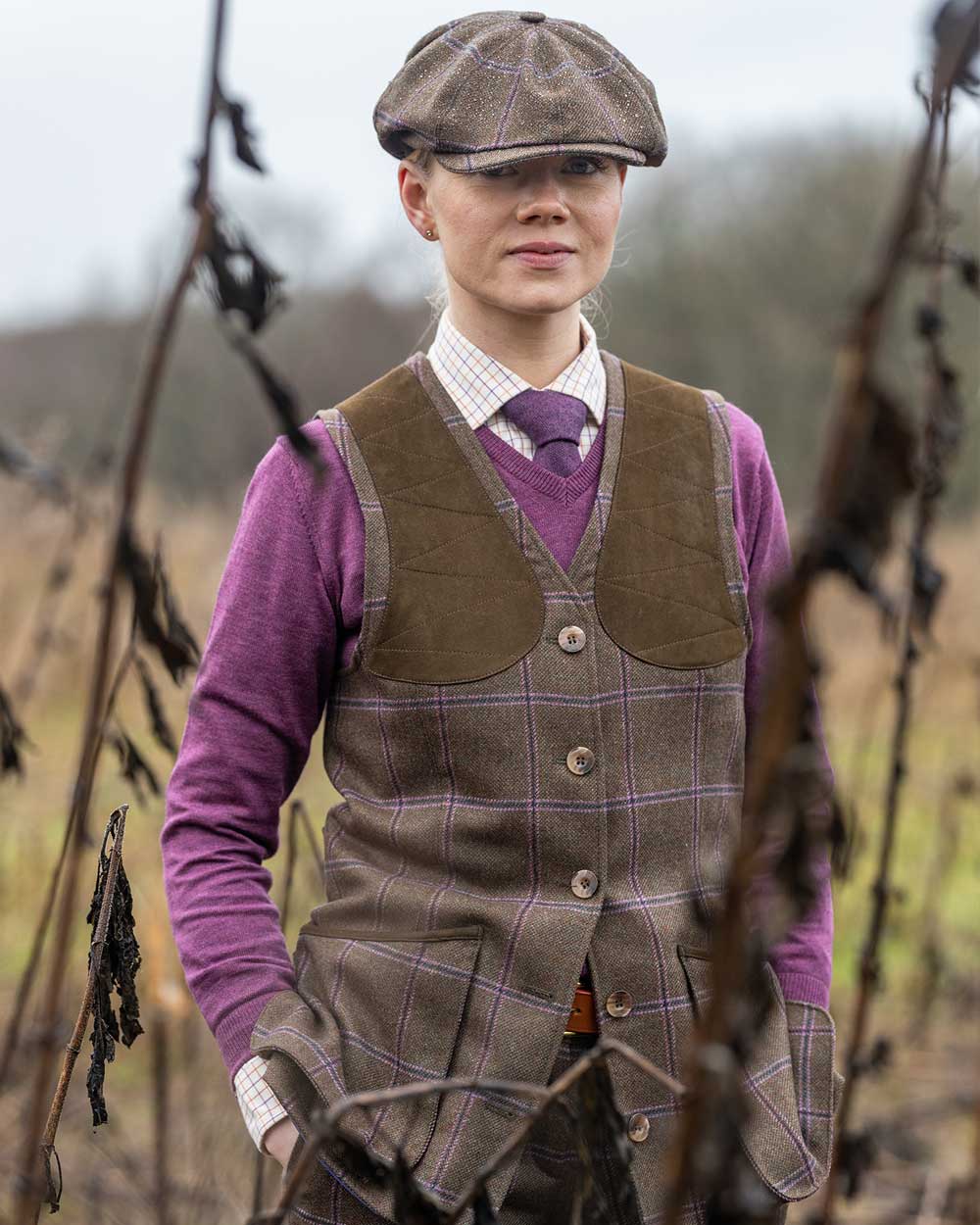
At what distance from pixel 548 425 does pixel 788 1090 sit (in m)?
0.79

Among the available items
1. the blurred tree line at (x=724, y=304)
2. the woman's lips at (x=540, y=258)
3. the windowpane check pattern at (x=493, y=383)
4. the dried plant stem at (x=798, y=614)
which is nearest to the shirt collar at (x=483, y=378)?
the windowpane check pattern at (x=493, y=383)

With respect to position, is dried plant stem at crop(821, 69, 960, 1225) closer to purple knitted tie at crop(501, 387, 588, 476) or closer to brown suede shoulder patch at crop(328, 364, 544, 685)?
brown suede shoulder patch at crop(328, 364, 544, 685)

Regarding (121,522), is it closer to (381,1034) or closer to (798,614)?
(798,614)

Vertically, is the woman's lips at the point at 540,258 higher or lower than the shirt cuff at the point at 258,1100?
higher

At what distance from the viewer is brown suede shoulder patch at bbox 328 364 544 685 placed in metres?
1.60

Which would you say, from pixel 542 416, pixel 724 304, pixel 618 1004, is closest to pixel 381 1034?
pixel 618 1004

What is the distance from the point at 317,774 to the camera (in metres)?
6.05

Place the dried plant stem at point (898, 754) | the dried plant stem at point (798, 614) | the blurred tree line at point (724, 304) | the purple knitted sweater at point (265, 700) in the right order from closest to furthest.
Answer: the dried plant stem at point (798, 614) < the dried plant stem at point (898, 754) < the purple knitted sweater at point (265, 700) < the blurred tree line at point (724, 304)

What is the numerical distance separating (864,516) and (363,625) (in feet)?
3.49

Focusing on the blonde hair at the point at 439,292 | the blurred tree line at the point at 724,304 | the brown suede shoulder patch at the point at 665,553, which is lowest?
the blurred tree line at the point at 724,304

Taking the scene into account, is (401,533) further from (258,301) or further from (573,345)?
(258,301)

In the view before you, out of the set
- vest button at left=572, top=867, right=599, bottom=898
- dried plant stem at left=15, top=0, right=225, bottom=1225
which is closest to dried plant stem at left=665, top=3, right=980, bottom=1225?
dried plant stem at left=15, top=0, right=225, bottom=1225

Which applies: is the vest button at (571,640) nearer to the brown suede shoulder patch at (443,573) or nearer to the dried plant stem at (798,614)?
the brown suede shoulder patch at (443,573)

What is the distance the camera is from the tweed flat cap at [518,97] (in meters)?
1.56
